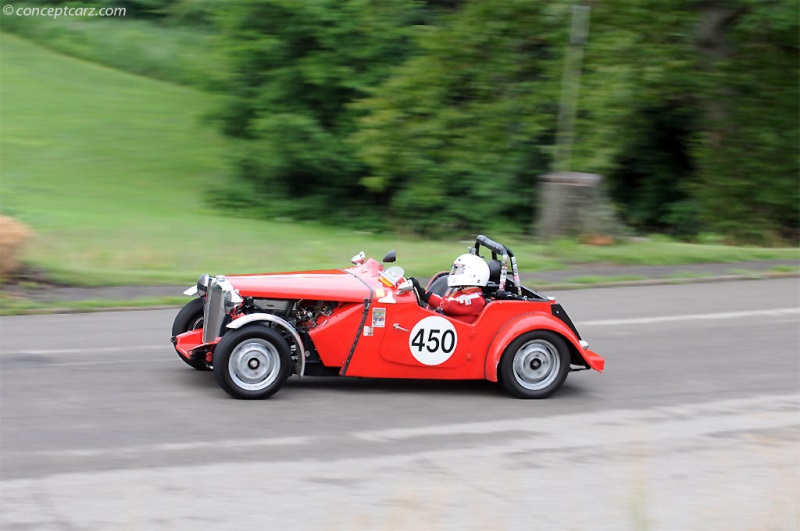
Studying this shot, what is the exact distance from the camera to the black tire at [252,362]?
8898 millimetres

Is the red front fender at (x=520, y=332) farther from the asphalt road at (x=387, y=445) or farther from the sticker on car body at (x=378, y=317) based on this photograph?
the sticker on car body at (x=378, y=317)

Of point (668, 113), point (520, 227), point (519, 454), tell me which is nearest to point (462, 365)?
point (519, 454)

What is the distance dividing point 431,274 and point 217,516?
9303 mm

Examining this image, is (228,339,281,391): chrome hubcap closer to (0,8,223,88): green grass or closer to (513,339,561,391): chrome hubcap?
(513,339,561,391): chrome hubcap

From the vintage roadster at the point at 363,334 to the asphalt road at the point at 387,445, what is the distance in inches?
10.0

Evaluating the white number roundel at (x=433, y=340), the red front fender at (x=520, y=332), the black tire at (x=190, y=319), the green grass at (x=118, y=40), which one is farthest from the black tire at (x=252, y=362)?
the green grass at (x=118, y=40)

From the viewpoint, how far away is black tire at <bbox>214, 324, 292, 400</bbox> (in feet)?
29.2

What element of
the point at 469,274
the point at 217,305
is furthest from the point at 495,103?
the point at 217,305

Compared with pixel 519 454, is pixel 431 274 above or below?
above

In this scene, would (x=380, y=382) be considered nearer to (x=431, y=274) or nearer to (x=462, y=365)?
(x=462, y=365)

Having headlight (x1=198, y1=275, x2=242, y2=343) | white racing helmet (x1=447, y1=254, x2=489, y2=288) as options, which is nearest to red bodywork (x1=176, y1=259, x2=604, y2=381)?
headlight (x1=198, y1=275, x2=242, y2=343)

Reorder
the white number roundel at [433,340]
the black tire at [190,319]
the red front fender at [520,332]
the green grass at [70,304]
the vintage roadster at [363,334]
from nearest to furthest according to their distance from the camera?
the vintage roadster at [363,334] < the white number roundel at [433,340] < the red front fender at [520,332] < the black tire at [190,319] < the green grass at [70,304]

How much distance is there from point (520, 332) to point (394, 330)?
113cm

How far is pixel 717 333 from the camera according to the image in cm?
1300
